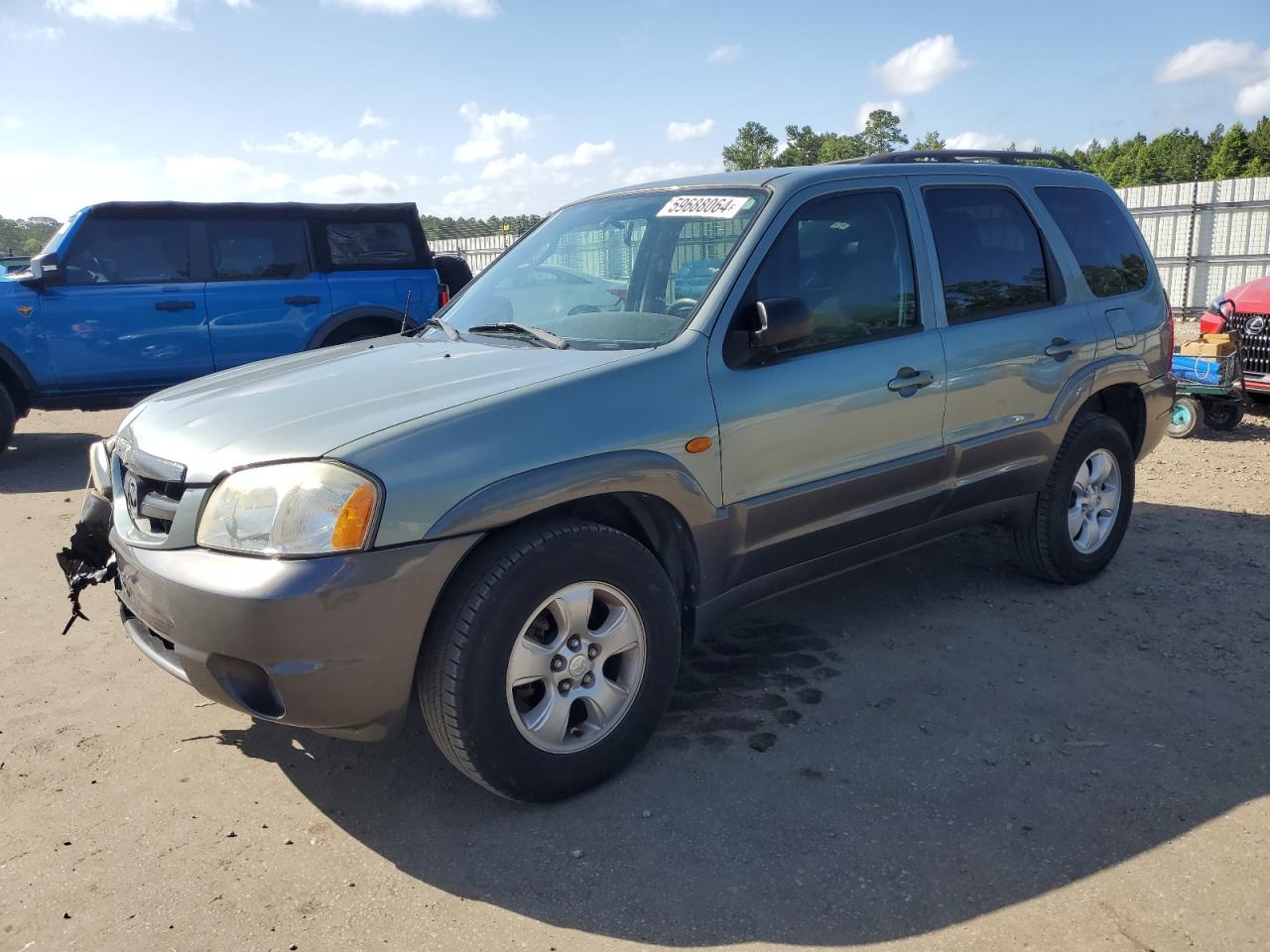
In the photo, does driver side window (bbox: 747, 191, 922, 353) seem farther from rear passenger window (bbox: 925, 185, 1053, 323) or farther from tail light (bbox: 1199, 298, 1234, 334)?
tail light (bbox: 1199, 298, 1234, 334)

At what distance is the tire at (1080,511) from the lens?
14.9ft

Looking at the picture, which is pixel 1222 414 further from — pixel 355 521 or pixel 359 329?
pixel 355 521

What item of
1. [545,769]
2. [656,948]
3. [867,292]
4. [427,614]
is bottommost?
[656,948]

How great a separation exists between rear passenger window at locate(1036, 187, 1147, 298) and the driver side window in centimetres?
118

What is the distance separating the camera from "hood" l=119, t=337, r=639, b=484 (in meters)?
2.70

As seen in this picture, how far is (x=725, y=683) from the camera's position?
12.4 ft

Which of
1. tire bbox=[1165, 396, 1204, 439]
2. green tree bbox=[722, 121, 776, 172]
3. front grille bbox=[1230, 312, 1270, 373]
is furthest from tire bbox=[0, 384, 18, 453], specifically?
green tree bbox=[722, 121, 776, 172]

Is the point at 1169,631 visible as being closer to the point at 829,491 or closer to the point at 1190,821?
the point at 1190,821

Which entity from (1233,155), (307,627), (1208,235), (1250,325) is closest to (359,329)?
(307,627)

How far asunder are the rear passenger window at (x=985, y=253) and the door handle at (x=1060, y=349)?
0.19 m

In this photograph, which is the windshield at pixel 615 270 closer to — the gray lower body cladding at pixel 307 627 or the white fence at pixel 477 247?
the gray lower body cladding at pixel 307 627

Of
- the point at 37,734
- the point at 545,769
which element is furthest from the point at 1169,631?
the point at 37,734

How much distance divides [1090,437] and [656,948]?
10.9ft

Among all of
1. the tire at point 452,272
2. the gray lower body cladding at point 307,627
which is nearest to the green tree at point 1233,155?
the tire at point 452,272
